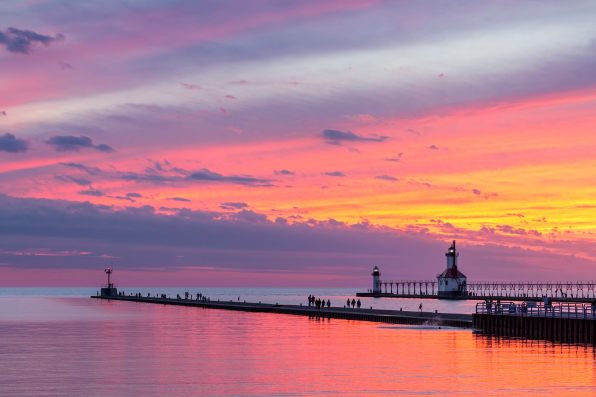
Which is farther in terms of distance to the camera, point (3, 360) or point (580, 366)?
point (3, 360)

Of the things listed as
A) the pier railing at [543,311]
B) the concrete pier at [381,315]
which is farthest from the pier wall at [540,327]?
the concrete pier at [381,315]

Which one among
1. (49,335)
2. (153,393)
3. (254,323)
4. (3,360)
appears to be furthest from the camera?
(254,323)

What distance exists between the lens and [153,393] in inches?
2029

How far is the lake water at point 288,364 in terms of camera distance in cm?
5309

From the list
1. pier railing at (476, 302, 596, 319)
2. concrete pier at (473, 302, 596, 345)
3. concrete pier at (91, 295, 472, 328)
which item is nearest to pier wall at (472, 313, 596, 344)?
concrete pier at (473, 302, 596, 345)

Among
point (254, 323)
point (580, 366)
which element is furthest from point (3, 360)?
point (254, 323)

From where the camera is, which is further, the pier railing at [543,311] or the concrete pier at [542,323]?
the pier railing at [543,311]

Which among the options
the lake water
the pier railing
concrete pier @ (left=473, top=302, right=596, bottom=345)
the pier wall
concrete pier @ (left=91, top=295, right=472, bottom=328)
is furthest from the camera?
concrete pier @ (left=91, top=295, right=472, bottom=328)

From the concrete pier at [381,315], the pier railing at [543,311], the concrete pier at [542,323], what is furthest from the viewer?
the concrete pier at [381,315]

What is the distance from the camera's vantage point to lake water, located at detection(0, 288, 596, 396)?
53.1m

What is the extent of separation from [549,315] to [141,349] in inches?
1257

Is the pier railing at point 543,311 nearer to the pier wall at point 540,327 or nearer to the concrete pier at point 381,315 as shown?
the pier wall at point 540,327

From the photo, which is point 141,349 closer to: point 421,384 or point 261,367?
point 261,367

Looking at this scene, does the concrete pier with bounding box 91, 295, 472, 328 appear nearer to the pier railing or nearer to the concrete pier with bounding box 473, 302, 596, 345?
the pier railing
